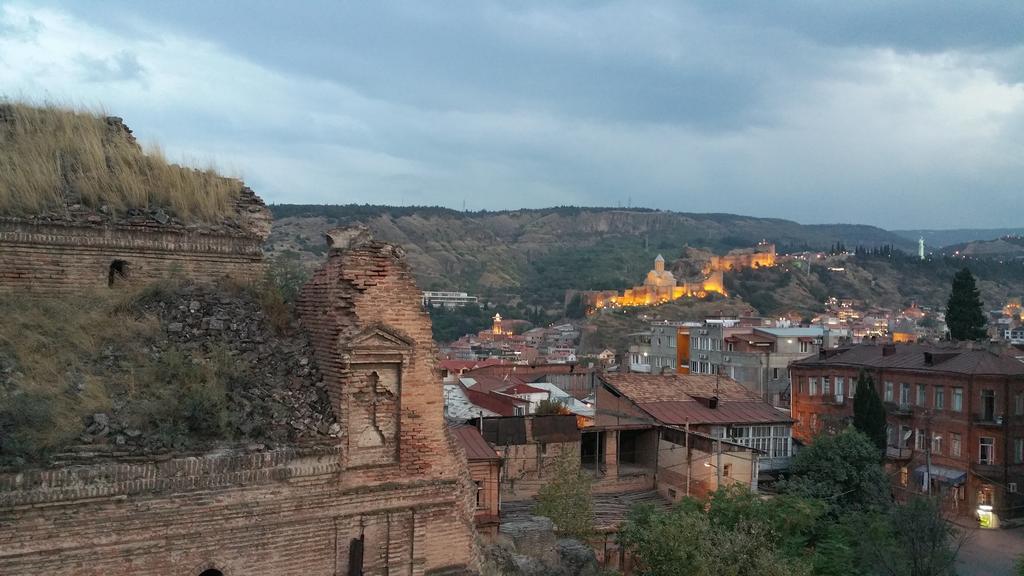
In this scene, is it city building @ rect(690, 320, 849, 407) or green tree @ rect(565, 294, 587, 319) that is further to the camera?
green tree @ rect(565, 294, 587, 319)

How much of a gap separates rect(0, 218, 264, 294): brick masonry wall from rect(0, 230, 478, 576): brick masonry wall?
1.74 meters

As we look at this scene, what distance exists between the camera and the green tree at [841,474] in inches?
1088

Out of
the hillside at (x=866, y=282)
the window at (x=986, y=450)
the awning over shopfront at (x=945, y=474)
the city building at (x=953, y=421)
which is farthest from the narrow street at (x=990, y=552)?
the hillside at (x=866, y=282)

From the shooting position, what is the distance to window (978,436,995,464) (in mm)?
32625

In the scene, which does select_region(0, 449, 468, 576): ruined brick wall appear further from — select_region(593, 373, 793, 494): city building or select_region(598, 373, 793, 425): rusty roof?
select_region(598, 373, 793, 425): rusty roof

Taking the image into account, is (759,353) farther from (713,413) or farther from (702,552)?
(702,552)

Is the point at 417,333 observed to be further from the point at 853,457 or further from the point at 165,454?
Answer: the point at 853,457

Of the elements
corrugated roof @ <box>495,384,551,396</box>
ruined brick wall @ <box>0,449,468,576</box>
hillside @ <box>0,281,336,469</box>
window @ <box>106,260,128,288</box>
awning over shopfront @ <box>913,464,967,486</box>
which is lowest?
awning over shopfront @ <box>913,464,967,486</box>

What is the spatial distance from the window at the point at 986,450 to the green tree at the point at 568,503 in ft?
70.8

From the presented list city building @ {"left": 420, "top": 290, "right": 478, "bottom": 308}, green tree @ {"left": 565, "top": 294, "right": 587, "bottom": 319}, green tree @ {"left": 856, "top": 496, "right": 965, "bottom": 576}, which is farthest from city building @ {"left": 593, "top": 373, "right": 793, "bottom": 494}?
green tree @ {"left": 565, "top": 294, "right": 587, "bottom": 319}

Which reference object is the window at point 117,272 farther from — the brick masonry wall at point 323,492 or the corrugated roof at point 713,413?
the corrugated roof at point 713,413

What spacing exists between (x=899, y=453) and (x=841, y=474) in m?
9.29

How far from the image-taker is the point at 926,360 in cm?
3631

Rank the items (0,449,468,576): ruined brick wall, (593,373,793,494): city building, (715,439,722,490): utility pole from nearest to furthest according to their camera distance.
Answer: (0,449,468,576): ruined brick wall, (715,439,722,490): utility pole, (593,373,793,494): city building
